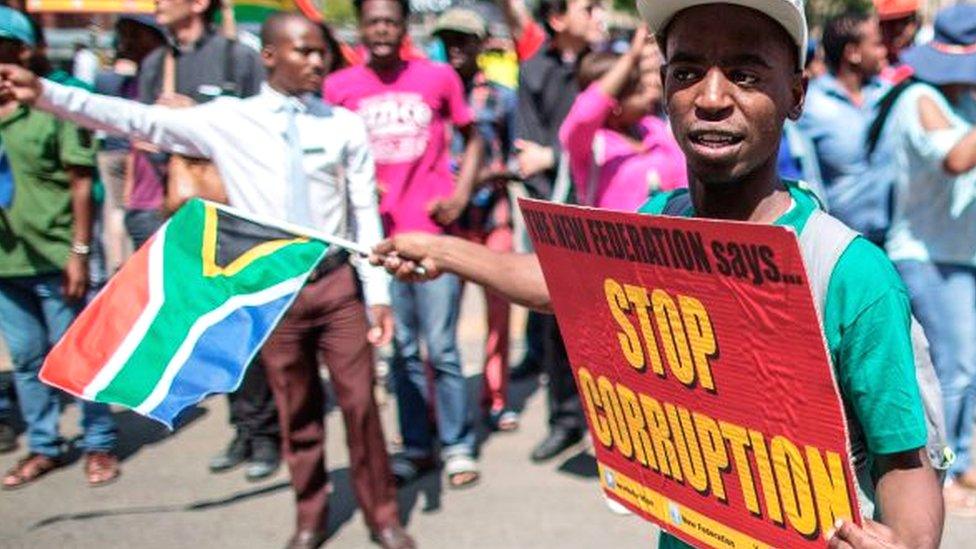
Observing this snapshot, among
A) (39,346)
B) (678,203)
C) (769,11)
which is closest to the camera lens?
(769,11)

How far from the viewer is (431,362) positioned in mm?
4930

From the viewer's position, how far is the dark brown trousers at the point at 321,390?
4.00 meters

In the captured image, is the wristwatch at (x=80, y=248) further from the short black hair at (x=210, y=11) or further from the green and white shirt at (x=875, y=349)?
the green and white shirt at (x=875, y=349)

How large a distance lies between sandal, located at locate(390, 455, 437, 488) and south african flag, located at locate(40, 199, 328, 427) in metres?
2.02

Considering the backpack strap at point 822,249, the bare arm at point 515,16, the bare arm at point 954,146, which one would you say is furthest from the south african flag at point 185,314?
the bare arm at point 515,16

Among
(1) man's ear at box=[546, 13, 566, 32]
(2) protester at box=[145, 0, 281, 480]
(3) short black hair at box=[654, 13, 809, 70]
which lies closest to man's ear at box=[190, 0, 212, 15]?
(2) protester at box=[145, 0, 281, 480]

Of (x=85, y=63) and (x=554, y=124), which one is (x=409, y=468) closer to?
(x=554, y=124)

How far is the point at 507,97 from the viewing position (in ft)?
21.2

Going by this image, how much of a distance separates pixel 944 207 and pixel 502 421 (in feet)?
7.82

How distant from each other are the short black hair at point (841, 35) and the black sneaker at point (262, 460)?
125 inches

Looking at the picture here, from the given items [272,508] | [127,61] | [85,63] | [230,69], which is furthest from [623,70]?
[85,63]

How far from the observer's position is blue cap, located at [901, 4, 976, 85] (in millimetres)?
4129

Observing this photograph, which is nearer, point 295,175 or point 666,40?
point 666,40

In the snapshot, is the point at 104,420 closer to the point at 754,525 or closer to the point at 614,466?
the point at 614,466
